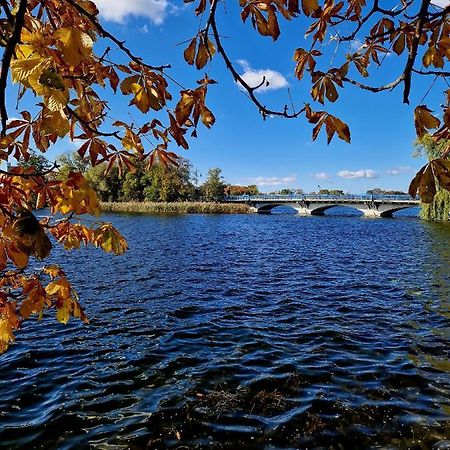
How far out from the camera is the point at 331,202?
303 ft

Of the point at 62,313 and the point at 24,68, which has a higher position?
the point at 24,68

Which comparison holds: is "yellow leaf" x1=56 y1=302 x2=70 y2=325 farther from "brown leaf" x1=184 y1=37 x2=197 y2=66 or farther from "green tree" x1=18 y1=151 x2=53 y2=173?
"brown leaf" x1=184 y1=37 x2=197 y2=66

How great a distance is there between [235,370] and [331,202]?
89.2m

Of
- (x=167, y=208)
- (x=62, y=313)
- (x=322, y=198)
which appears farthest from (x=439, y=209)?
(x=62, y=313)

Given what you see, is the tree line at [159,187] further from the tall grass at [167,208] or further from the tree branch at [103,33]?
the tree branch at [103,33]

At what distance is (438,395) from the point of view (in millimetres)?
6328

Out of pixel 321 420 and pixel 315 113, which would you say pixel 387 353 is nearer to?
pixel 321 420

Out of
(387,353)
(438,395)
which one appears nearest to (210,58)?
(438,395)

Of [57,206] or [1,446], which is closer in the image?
[57,206]

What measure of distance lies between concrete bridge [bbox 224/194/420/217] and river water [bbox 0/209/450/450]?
70.6m

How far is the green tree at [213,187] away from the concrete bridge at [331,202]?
3.40 m

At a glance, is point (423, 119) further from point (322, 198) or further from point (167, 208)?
point (322, 198)

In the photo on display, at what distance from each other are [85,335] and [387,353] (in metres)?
7.01

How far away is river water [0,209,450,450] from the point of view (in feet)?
17.4
